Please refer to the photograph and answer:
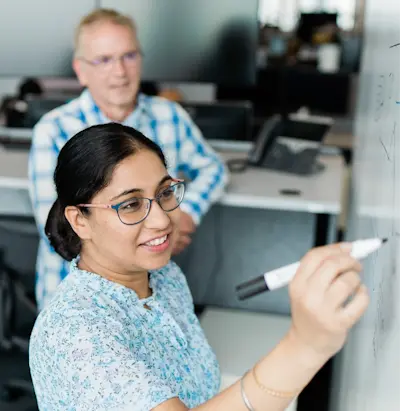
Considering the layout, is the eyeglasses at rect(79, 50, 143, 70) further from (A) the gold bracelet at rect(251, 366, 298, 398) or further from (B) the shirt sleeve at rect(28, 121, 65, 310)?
(A) the gold bracelet at rect(251, 366, 298, 398)

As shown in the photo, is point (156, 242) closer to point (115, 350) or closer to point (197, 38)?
point (115, 350)

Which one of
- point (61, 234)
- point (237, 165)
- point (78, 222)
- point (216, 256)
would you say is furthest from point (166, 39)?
point (78, 222)

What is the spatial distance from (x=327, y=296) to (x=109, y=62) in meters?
1.39

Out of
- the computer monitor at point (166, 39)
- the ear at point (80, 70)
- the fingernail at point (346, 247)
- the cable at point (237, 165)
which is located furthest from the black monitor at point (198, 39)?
the fingernail at point (346, 247)

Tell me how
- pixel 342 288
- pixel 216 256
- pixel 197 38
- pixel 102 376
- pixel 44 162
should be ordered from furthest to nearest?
1. pixel 197 38
2. pixel 216 256
3. pixel 44 162
4. pixel 102 376
5. pixel 342 288

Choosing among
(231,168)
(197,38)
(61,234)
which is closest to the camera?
(61,234)

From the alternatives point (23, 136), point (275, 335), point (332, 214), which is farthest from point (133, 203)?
point (23, 136)

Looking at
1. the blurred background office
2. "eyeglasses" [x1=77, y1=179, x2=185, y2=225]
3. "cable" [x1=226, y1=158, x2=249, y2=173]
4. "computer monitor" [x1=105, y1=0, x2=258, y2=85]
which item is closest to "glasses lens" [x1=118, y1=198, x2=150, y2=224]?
"eyeglasses" [x1=77, y1=179, x2=185, y2=225]

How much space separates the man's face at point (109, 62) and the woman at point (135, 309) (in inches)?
29.0

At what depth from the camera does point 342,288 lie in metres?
0.63

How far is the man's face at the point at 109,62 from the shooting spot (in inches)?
73.2

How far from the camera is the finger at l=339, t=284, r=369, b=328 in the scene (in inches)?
24.7

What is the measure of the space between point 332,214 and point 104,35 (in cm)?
111

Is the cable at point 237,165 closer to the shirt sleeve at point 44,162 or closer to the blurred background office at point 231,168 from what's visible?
the blurred background office at point 231,168
